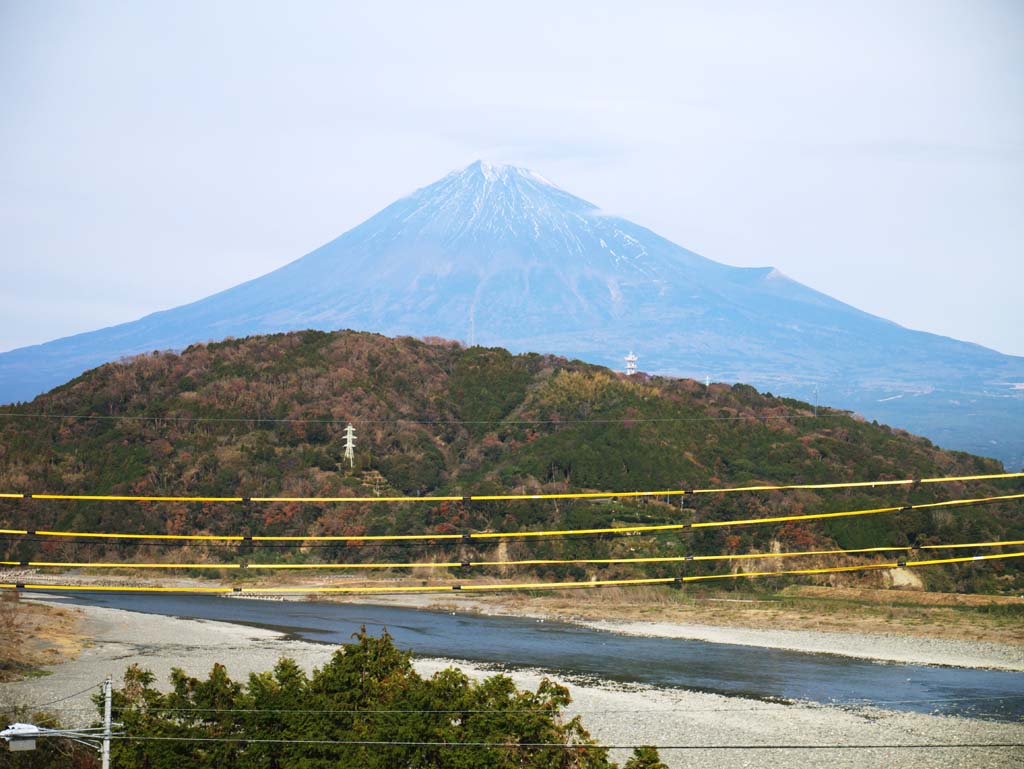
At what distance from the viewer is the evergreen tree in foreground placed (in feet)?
65.8

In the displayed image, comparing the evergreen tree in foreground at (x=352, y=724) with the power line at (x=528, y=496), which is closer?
the evergreen tree in foreground at (x=352, y=724)

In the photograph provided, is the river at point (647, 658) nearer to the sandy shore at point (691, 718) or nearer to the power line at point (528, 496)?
the sandy shore at point (691, 718)

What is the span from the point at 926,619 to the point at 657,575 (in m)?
12.0

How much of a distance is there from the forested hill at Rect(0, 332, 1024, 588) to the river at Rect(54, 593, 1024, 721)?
8109 millimetres

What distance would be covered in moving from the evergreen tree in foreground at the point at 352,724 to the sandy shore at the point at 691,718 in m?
5.27

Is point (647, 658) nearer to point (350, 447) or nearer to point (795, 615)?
point (795, 615)

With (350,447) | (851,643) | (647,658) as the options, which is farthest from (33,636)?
(851,643)

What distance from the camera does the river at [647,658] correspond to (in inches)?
1251

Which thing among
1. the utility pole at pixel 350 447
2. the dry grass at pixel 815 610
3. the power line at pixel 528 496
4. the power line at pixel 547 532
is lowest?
the dry grass at pixel 815 610

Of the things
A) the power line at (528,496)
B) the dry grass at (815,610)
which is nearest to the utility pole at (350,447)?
the power line at (528,496)

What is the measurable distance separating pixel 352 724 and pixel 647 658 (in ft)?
60.3

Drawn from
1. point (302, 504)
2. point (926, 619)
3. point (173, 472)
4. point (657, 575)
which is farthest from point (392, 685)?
point (173, 472)

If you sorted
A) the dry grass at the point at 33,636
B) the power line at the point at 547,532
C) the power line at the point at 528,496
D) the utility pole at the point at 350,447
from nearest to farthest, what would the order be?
1. the dry grass at the point at 33,636
2. the power line at the point at 528,496
3. the power line at the point at 547,532
4. the utility pole at the point at 350,447

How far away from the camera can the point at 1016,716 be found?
94.7 feet
